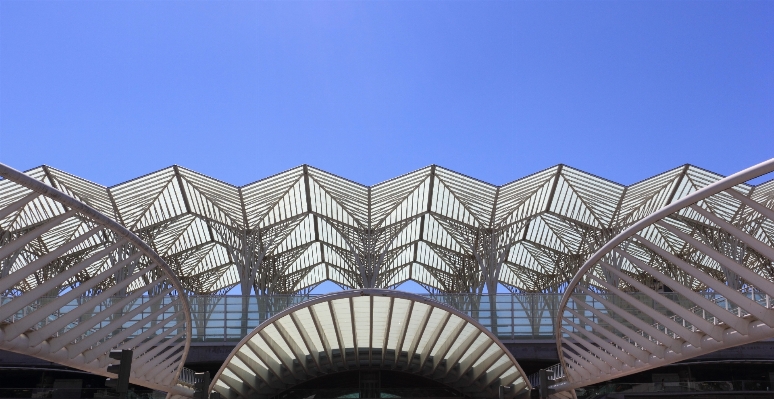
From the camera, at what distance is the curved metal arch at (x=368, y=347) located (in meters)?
23.4

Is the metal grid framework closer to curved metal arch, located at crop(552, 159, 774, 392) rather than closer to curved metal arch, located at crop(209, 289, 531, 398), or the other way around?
curved metal arch, located at crop(552, 159, 774, 392)

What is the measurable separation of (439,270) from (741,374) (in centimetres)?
3584

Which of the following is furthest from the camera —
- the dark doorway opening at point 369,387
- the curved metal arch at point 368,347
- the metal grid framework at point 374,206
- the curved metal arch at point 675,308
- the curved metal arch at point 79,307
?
the metal grid framework at point 374,206

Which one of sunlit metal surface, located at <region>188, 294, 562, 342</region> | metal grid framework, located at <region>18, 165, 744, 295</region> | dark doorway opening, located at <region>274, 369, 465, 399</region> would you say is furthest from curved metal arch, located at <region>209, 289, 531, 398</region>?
metal grid framework, located at <region>18, 165, 744, 295</region>

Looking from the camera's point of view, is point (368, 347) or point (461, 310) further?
point (461, 310)

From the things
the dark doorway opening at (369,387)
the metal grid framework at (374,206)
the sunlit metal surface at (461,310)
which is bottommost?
the dark doorway opening at (369,387)

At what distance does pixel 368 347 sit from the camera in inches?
1091

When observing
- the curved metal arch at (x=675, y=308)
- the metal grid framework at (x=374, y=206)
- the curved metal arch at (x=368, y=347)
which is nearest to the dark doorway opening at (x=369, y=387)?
the curved metal arch at (x=368, y=347)

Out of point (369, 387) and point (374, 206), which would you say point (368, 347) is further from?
point (374, 206)

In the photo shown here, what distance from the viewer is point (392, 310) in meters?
→ 23.6

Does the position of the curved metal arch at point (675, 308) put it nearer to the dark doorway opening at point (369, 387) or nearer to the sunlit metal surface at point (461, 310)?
the dark doorway opening at point (369, 387)

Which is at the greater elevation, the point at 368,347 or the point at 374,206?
the point at 374,206

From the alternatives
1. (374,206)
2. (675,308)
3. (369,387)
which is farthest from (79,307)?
(374,206)

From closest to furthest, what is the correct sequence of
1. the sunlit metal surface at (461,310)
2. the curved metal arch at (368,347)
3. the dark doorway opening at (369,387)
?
1. the curved metal arch at (368,347)
2. the dark doorway opening at (369,387)
3. the sunlit metal surface at (461,310)
